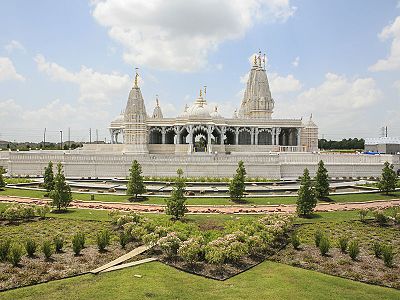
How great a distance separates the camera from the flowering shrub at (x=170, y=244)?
14898mm

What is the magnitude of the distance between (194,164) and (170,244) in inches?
986

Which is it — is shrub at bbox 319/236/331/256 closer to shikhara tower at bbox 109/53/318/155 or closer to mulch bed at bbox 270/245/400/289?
mulch bed at bbox 270/245/400/289

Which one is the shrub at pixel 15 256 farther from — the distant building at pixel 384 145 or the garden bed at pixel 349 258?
the distant building at pixel 384 145

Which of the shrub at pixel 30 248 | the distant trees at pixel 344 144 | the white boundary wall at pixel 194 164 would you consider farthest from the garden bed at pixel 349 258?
the distant trees at pixel 344 144

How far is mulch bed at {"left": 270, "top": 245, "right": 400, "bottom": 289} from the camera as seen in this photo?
13.1m

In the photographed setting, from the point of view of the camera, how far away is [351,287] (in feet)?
40.1

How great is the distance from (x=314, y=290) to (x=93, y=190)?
24.8 m

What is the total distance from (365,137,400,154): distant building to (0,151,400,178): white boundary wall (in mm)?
35803

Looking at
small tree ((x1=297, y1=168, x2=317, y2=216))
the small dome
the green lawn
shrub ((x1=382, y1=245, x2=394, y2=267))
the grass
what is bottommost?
the green lawn

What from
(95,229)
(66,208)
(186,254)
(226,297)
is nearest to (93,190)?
(66,208)

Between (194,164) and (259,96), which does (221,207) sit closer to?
(194,164)

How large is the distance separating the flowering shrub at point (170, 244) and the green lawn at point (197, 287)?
4.69 feet

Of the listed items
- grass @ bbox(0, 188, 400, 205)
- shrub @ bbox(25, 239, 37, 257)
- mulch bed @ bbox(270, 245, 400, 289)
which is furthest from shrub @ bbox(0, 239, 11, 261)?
grass @ bbox(0, 188, 400, 205)

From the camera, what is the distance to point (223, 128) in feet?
178
